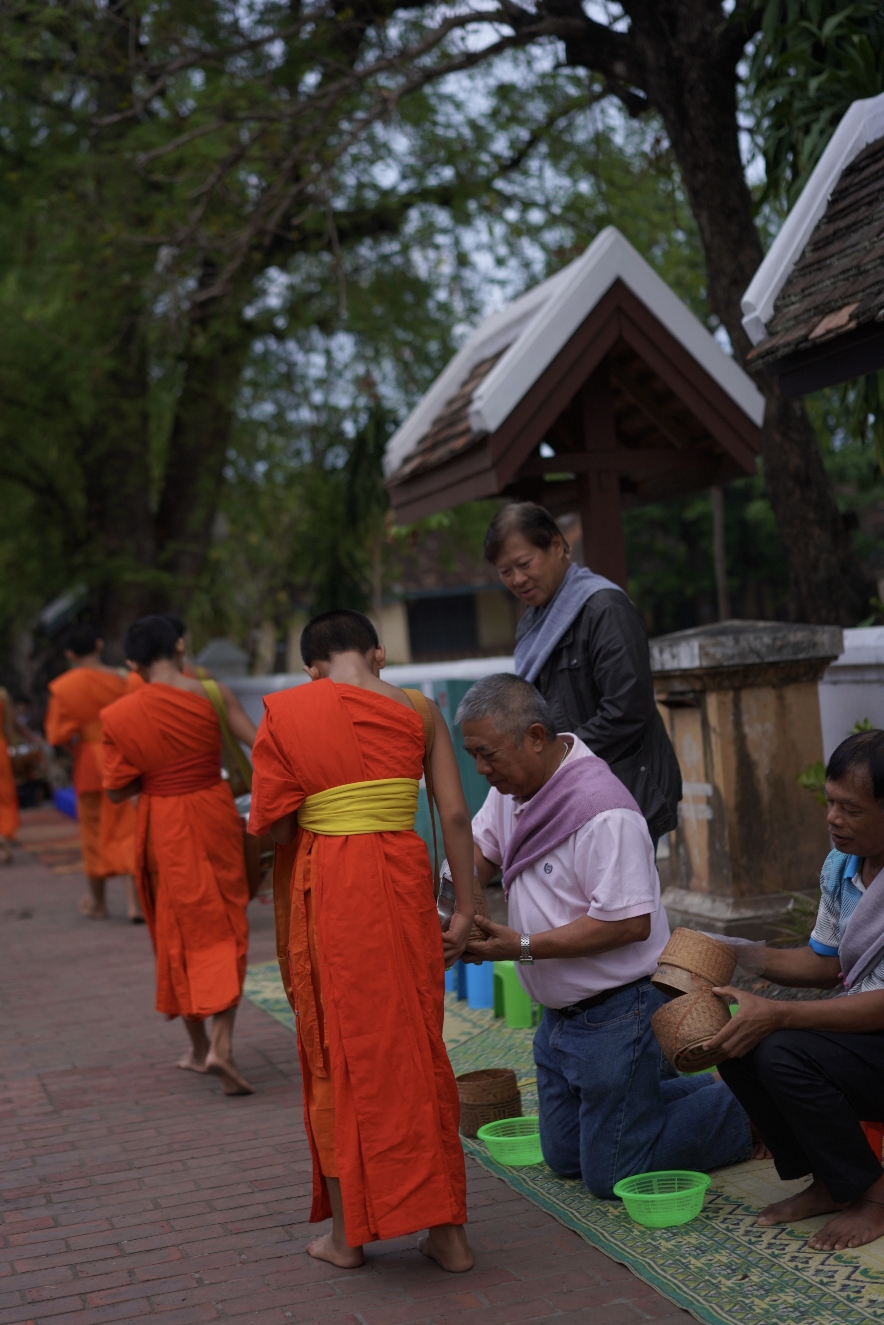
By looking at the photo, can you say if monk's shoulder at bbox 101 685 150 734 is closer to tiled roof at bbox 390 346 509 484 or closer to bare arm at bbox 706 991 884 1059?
tiled roof at bbox 390 346 509 484

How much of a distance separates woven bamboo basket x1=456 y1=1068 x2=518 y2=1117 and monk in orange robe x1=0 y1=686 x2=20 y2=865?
31.1 feet

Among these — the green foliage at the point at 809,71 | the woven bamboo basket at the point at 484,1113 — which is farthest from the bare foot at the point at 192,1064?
the green foliage at the point at 809,71

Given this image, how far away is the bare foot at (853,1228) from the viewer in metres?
3.43

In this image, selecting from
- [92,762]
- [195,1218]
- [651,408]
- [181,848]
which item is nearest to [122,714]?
[181,848]

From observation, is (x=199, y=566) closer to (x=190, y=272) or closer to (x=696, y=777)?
(x=190, y=272)

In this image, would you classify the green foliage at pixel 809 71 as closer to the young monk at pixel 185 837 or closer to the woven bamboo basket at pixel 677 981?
the young monk at pixel 185 837

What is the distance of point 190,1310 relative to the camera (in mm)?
3459

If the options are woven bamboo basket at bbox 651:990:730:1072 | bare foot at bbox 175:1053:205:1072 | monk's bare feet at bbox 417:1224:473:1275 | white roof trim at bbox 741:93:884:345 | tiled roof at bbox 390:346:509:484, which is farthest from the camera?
tiled roof at bbox 390:346:509:484

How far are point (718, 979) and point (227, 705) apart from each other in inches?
111

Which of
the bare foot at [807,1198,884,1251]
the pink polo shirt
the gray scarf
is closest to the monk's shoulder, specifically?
the gray scarf

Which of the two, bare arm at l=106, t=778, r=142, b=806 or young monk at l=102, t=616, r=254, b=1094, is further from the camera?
bare arm at l=106, t=778, r=142, b=806

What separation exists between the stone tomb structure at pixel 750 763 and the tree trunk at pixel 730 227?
2.33 m

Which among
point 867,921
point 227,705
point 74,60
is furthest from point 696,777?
point 74,60

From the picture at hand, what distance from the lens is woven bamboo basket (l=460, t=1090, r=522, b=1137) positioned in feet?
14.9
